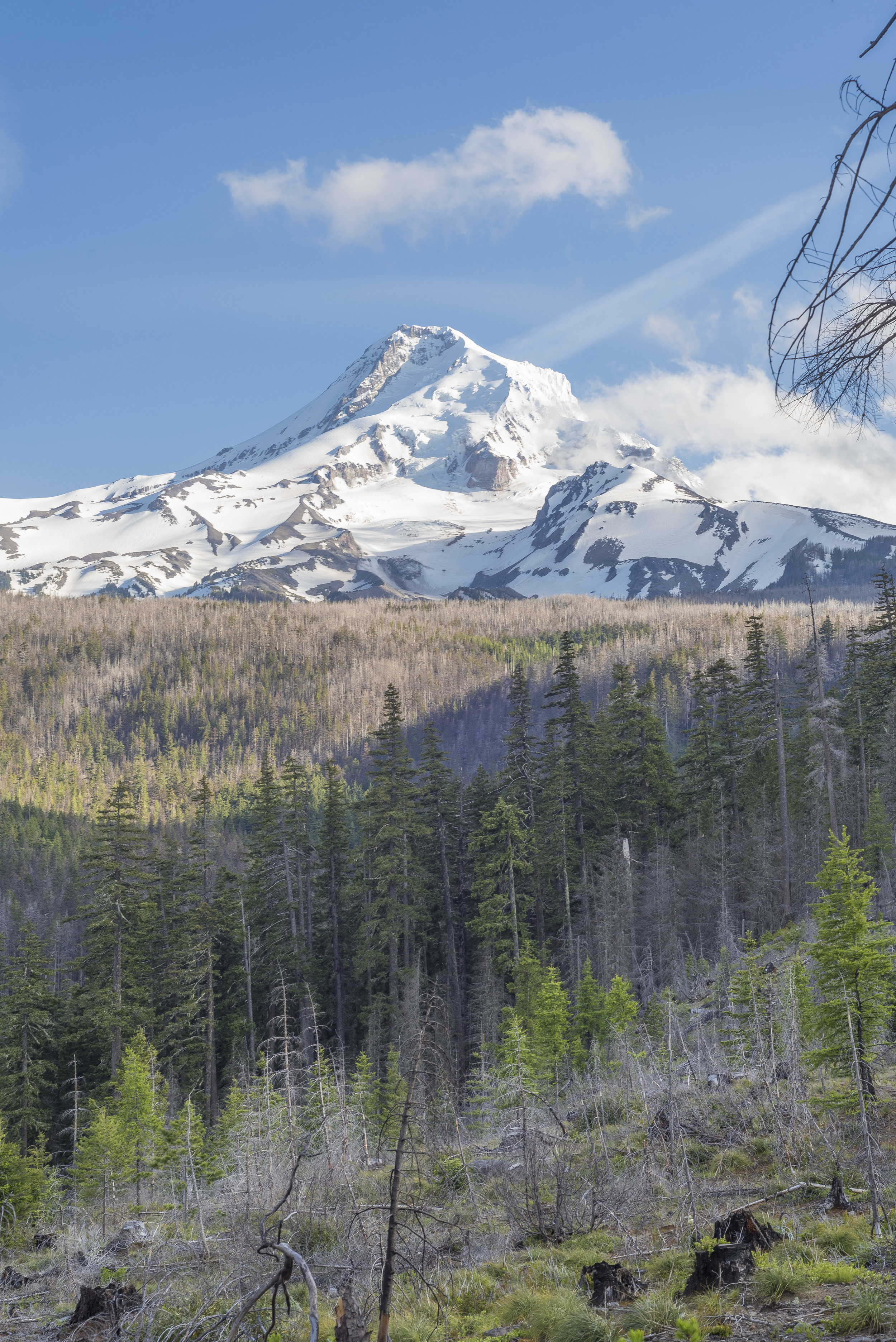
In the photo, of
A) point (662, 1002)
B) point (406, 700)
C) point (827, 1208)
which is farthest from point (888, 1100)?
point (406, 700)

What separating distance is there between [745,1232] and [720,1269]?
72 cm

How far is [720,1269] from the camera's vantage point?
6.93m

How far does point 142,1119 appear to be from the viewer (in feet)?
80.1

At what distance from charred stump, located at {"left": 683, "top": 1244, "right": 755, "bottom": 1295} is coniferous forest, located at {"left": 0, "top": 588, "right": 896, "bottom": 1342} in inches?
2.5

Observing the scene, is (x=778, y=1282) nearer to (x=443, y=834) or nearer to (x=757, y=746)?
(x=757, y=746)

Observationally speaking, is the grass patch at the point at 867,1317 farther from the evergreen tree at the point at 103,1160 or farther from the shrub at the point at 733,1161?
the evergreen tree at the point at 103,1160

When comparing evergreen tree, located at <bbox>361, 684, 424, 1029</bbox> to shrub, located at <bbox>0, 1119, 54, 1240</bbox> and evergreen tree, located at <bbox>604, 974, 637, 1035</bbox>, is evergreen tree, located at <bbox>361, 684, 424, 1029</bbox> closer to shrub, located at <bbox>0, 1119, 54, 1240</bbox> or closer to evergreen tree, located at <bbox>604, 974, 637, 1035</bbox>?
evergreen tree, located at <bbox>604, 974, 637, 1035</bbox>

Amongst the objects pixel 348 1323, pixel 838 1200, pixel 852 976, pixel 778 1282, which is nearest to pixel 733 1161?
pixel 838 1200

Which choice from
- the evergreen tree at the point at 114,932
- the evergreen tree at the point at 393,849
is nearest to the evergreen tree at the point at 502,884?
the evergreen tree at the point at 393,849

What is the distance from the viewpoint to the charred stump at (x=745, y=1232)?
747cm

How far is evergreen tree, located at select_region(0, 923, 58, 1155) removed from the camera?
30.3 metres

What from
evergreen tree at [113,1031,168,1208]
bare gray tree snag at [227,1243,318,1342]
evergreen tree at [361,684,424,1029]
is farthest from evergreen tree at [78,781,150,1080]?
bare gray tree snag at [227,1243,318,1342]

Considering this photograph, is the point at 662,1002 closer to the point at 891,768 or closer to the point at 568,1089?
the point at 568,1089

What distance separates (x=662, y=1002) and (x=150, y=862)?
27933mm
